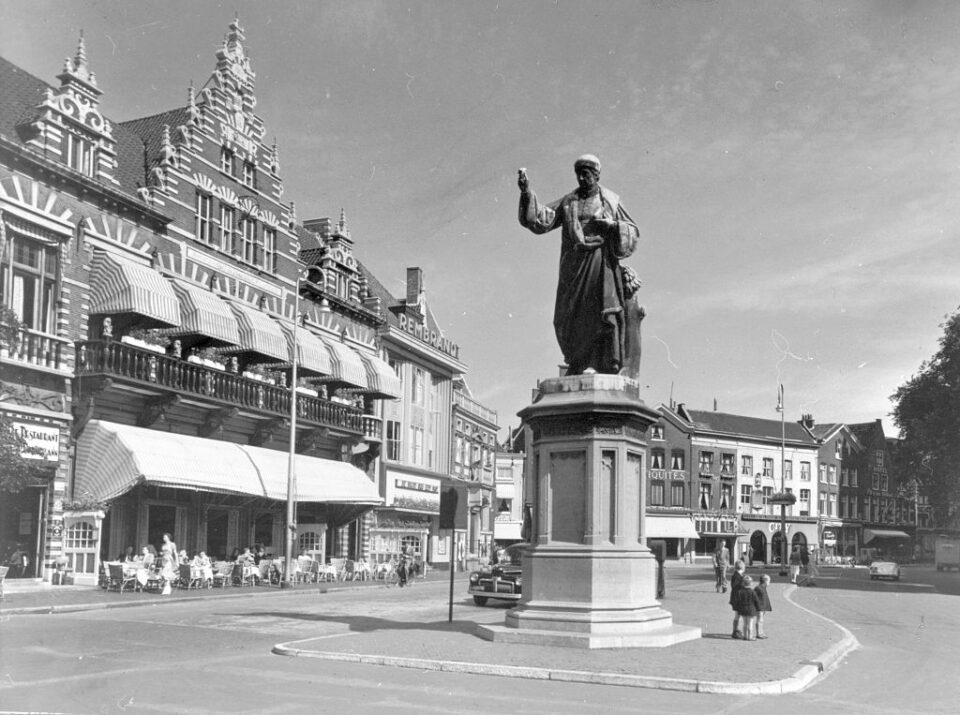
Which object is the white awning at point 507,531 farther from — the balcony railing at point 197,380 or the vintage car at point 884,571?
the balcony railing at point 197,380

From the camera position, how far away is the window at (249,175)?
127 ft

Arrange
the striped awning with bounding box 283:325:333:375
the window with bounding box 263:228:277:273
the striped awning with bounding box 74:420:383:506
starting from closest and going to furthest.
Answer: the striped awning with bounding box 74:420:383:506, the striped awning with bounding box 283:325:333:375, the window with bounding box 263:228:277:273

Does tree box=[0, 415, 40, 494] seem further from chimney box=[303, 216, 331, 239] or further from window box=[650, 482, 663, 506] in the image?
window box=[650, 482, 663, 506]

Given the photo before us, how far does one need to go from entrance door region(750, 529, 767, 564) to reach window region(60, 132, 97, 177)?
73.2m

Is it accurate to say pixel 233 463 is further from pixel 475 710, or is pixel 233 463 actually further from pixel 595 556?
pixel 475 710

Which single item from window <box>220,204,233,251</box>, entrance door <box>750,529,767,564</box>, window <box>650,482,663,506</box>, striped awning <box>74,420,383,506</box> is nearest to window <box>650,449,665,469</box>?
window <box>650,482,663,506</box>

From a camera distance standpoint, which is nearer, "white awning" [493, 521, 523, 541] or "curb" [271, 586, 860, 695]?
"curb" [271, 586, 860, 695]

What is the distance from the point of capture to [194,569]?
29859mm

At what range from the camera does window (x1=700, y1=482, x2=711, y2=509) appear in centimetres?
8662

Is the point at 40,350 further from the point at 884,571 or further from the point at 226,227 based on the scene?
the point at 884,571

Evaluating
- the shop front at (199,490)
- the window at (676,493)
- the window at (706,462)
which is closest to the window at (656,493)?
the window at (676,493)

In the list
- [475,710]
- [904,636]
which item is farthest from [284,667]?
[904,636]

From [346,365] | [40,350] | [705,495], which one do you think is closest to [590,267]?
[40,350]

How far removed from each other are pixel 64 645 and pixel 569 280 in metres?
9.10
